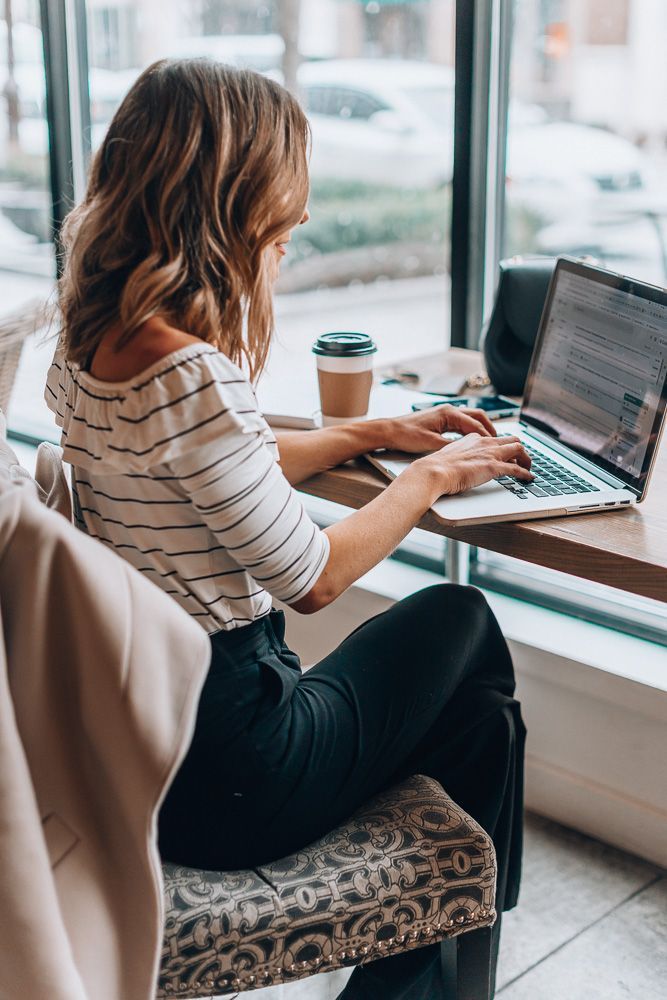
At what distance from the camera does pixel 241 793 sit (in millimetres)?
1013

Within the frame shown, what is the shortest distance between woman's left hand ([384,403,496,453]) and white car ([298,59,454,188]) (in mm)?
841

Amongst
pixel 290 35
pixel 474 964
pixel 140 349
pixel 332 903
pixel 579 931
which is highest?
pixel 290 35

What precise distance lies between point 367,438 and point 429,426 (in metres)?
0.08

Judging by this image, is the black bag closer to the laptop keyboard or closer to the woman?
the laptop keyboard

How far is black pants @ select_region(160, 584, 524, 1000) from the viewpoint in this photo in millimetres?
1017

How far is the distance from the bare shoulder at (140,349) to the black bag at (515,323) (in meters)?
0.71

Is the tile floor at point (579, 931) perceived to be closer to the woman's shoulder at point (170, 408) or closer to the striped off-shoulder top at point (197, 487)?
the striped off-shoulder top at point (197, 487)

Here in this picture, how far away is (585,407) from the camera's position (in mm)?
1324

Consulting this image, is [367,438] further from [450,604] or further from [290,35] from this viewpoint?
[290,35]

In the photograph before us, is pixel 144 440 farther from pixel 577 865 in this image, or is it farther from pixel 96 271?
pixel 577 865

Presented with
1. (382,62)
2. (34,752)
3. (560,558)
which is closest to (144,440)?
(34,752)

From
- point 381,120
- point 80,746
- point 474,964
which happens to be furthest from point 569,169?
point 80,746

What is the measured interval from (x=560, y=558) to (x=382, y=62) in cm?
143

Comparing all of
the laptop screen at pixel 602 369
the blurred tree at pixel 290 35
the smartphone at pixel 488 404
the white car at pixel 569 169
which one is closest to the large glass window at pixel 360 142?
the blurred tree at pixel 290 35
